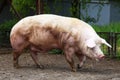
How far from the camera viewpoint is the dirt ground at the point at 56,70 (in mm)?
10281

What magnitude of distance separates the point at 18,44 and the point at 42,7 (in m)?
4.26

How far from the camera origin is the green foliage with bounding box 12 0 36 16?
16.7 meters

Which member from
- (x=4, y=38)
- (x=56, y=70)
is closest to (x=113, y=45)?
(x=56, y=70)

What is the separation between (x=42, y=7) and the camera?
51.0 ft

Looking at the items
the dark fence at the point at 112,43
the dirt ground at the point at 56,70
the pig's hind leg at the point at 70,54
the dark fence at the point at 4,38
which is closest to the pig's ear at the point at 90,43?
the pig's hind leg at the point at 70,54

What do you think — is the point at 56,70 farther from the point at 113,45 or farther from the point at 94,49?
the point at 113,45

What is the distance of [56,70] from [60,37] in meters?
0.93

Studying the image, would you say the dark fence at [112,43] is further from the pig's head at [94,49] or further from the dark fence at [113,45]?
the pig's head at [94,49]

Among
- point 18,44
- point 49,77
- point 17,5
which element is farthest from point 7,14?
point 49,77

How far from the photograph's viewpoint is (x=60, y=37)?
35.9 ft

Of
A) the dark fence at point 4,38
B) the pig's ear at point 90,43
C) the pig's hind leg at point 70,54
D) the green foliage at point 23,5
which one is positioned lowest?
the dark fence at point 4,38

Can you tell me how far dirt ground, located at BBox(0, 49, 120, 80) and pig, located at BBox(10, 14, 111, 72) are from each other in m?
0.43

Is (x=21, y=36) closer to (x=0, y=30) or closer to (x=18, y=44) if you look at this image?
(x=18, y=44)

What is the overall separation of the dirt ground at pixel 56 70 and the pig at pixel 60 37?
0.43 meters
